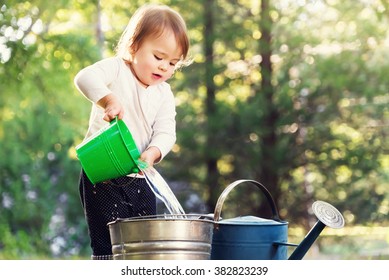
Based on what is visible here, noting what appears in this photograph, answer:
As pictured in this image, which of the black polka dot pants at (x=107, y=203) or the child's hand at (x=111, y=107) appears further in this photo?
the black polka dot pants at (x=107, y=203)

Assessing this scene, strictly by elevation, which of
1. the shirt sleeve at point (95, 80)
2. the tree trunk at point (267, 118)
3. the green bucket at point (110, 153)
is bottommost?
the tree trunk at point (267, 118)

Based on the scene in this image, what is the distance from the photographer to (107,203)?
95.9 inches

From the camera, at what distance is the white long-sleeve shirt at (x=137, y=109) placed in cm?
245

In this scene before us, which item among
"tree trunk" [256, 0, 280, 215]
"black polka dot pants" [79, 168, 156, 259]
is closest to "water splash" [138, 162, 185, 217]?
"black polka dot pants" [79, 168, 156, 259]

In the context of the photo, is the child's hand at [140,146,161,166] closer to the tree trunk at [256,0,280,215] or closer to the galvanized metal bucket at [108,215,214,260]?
the galvanized metal bucket at [108,215,214,260]

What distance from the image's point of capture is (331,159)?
755 cm

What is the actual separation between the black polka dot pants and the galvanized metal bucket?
0.97 feet

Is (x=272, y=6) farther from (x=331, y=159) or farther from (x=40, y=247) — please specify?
(x=40, y=247)

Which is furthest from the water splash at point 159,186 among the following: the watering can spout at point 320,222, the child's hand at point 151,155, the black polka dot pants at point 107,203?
the watering can spout at point 320,222

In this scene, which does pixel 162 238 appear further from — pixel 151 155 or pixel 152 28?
pixel 152 28

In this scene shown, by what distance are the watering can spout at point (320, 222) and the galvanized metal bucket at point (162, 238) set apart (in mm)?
337

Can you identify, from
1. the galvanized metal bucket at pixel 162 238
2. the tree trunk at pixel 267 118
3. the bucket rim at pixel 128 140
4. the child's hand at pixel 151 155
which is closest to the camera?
the galvanized metal bucket at pixel 162 238

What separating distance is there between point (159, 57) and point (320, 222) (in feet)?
2.19

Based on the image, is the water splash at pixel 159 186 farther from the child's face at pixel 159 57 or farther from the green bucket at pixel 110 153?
the child's face at pixel 159 57
